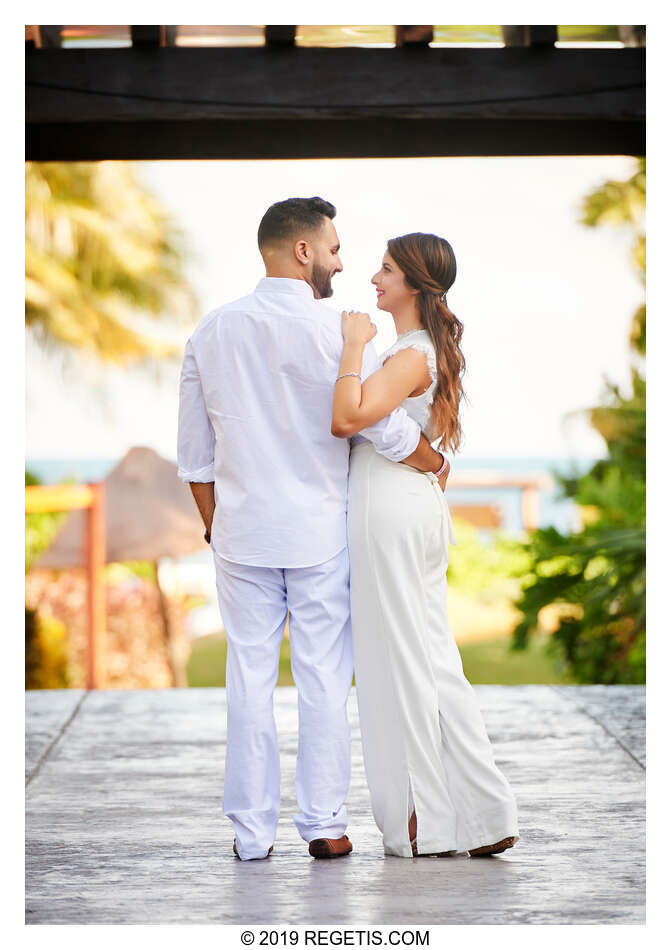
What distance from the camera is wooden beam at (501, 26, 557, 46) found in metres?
3.62

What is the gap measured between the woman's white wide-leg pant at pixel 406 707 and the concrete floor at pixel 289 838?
84 millimetres

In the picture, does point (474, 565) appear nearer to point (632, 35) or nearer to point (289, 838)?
point (632, 35)

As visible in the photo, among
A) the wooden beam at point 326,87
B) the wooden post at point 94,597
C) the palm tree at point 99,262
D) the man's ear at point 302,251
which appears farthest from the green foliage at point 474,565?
the man's ear at point 302,251

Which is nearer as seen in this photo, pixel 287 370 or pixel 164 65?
pixel 287 370

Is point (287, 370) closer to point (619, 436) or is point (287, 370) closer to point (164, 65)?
point (164, 65)

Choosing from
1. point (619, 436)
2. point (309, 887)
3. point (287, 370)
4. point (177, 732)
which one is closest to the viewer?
point (309, 887)

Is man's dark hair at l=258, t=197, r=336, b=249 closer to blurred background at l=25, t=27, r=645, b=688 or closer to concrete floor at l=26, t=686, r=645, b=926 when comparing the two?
blurred background at l=25, t=27, r=645, b=688

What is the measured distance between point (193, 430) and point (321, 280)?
1.41 ft

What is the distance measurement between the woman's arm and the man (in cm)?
4
